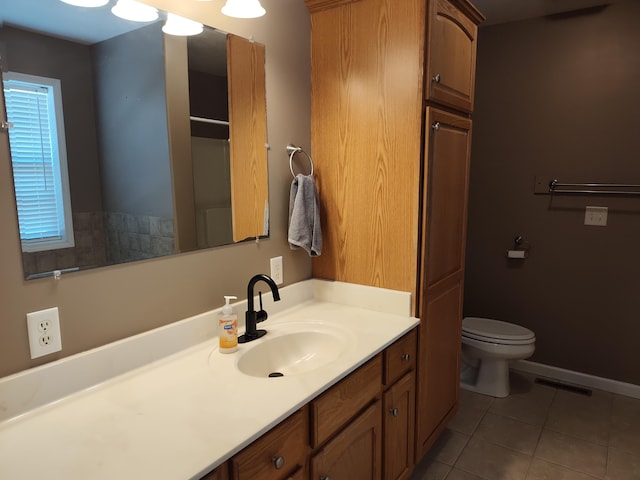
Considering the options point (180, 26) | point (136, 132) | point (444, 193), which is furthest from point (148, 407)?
point (444, 193)

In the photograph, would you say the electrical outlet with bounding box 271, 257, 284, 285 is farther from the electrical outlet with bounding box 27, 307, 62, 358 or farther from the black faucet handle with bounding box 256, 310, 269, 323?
the electrical outlet with bounding box 27, 307, 62, 358

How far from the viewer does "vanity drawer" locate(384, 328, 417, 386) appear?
1.58m

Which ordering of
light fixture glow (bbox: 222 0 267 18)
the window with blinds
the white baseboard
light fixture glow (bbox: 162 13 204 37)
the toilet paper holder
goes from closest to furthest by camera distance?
the window with blinds
light fixture glow (bbox: 162 13 204 37)
light fixture glow (bbox: 222 0 267 18)
the white baseboard
the toilet paper holder

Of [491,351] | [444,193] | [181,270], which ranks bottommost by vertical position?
[491,351]

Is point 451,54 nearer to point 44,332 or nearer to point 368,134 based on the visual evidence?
point 368,134

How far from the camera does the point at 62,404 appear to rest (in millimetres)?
1115

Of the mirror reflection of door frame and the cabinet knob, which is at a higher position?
the mirror reflection of door frame

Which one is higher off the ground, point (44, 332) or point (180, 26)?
point (180, 26)

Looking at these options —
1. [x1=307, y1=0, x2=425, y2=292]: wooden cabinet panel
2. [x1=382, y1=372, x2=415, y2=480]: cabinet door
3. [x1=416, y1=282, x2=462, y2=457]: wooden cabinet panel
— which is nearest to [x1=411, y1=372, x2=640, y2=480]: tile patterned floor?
[x1=416, y1=282, x2=462, y2=457]: wooden cabinet panel

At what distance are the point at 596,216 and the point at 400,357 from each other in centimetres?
188

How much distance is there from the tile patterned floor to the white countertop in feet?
3.55

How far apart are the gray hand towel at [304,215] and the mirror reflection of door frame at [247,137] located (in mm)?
119

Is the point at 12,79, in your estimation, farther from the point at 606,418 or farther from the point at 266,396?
the point at 606,418

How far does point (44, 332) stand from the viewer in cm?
111
